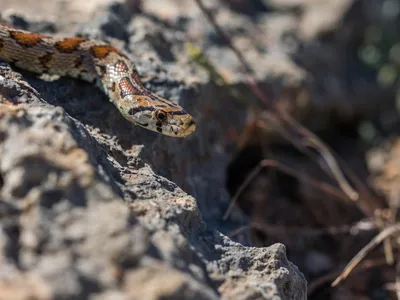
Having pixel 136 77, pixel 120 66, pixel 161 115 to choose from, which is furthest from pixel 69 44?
pixel 161 115

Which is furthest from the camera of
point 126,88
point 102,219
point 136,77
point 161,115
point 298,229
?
point 298,229

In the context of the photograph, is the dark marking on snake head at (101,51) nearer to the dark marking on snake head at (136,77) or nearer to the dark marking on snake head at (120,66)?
the dark marking on snake head at (120,66)

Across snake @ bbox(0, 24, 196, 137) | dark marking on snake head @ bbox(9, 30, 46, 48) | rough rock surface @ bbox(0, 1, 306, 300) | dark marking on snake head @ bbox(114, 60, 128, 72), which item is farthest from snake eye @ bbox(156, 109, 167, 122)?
dark marking on snake head @ bbox(9, 30, 46, 48)

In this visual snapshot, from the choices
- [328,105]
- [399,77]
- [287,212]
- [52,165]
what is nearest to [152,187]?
[52,165]

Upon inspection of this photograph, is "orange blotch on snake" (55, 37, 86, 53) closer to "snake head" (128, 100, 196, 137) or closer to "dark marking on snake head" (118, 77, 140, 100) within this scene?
"dark marking on snake head" (118, 77, 140, 100)

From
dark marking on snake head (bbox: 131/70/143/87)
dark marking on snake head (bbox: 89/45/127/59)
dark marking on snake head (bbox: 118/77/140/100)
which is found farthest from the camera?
dark marking on snake head (bbox: 89/45/127/59)

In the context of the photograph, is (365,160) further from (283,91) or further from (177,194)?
(177,194)

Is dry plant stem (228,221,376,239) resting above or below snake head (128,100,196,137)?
below

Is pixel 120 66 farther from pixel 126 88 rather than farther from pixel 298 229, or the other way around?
pixel 298 229
